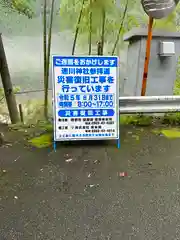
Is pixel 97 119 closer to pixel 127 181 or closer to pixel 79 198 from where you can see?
pixel 127 181

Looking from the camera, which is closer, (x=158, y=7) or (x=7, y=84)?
(x=158, y=7)

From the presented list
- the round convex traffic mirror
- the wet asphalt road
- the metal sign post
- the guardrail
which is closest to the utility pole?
the wet asphalt road

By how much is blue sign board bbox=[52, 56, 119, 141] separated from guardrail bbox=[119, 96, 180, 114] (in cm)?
76

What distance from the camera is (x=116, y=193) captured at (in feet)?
9.41

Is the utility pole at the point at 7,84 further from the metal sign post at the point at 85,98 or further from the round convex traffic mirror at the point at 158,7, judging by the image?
the round convex traffic mirror at the point at 158,7

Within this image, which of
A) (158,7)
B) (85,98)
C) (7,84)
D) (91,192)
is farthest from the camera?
(7,84)

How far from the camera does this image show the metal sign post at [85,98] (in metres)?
3.97

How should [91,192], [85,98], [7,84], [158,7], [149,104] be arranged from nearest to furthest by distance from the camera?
1. [91,192]
2. [85,98]
3. [158,7]
4. [149,104]
5. [7,84]

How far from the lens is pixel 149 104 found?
16.0ft

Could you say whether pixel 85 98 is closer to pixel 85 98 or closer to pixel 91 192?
pixel 85 98

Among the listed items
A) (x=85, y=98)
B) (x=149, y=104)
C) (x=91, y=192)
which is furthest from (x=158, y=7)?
(x=91, y=192)

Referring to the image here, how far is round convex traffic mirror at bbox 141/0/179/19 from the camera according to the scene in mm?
4426

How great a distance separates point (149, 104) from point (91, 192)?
8.54ft

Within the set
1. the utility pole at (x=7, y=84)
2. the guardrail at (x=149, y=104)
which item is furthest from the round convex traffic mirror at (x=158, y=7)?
the utility pole at (x=7, y=84)
